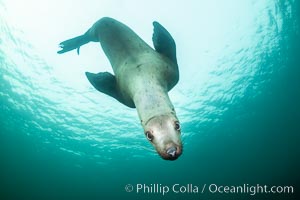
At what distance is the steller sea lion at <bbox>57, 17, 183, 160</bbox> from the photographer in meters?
2.54

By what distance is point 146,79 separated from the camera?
315 centimetres

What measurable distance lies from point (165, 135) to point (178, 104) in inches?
674

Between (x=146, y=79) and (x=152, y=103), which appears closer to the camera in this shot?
(x=152, y=103)

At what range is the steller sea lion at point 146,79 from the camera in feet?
8.32

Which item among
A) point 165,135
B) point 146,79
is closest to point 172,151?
point 165,135

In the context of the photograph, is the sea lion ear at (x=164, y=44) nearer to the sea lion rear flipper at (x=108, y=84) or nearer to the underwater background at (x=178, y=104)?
the sea lion rear flipper at (x=108, y=84)

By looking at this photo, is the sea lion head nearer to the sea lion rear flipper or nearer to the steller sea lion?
the steller sea lion

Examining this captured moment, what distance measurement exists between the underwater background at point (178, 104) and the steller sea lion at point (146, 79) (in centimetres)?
792

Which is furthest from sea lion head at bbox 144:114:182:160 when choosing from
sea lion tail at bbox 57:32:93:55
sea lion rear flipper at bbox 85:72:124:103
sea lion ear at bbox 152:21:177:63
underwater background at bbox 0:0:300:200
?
underwater background at bbox 0:0:300:200

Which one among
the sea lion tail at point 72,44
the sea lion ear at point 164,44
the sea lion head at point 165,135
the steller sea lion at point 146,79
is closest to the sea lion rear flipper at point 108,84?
the steller sea lion at point 146,79

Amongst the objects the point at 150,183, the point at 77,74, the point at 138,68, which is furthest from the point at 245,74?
the point at 150,183

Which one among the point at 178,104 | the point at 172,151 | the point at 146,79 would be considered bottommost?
the point at 172,151

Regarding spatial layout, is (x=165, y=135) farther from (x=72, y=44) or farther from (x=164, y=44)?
(x=72, y=44)

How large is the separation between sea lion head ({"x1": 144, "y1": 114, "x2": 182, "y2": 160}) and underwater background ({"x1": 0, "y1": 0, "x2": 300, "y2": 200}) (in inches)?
379
